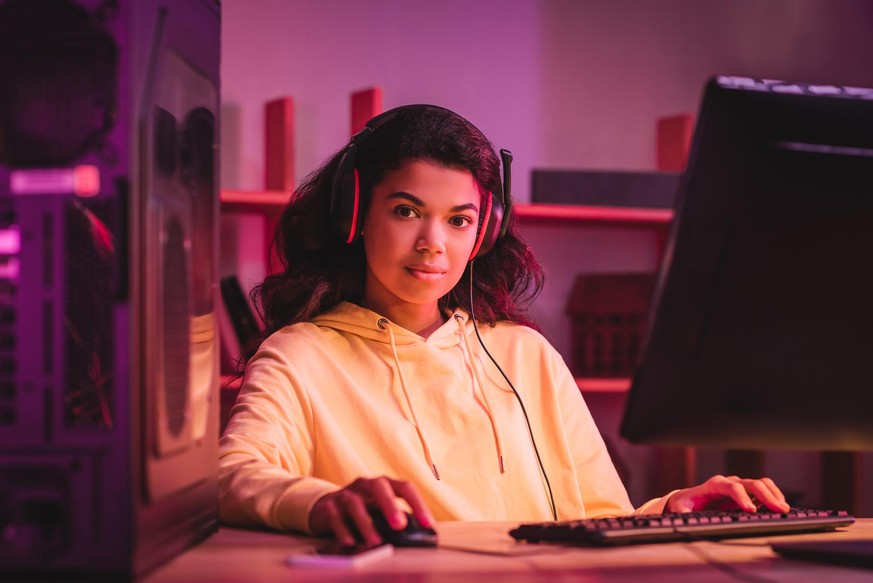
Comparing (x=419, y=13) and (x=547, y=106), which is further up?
(x=419, y=13)

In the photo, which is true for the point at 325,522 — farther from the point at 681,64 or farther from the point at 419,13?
the point at 681,64

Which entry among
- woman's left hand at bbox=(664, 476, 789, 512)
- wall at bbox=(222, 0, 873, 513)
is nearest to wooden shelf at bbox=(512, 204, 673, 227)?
wall at bbox=(222, 0, 873, 513)

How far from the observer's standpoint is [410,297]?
4.95 feet

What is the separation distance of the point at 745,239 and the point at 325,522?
456mm

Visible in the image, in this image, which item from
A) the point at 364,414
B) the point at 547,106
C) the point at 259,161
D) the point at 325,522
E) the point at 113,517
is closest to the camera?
the point at 113,517

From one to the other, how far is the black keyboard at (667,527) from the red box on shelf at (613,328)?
1635mm

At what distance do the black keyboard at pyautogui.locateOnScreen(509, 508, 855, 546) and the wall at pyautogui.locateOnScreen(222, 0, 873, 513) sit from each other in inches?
75.5

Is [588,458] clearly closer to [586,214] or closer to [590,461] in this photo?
[590,461]

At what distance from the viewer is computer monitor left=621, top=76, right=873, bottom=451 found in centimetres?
75

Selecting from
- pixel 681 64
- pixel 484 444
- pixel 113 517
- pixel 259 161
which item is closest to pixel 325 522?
pixel 113 517

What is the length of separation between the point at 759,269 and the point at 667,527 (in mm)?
263

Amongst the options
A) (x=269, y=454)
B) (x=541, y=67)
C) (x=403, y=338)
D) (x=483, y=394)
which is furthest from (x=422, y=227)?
(x=541, y=67)

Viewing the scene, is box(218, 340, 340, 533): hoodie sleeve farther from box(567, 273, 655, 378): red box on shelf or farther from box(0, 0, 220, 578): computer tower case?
box(567, 273, 655, 378): red box on shelf

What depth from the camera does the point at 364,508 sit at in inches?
33.3
